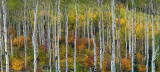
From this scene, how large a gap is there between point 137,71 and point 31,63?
1103 cm

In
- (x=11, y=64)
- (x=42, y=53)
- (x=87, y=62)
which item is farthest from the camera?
(x=42, y=53)

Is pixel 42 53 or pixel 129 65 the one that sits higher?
pixel 42 53

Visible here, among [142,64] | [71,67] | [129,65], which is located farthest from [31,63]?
[142,64]

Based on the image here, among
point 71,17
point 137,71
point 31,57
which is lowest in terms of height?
point 137,71

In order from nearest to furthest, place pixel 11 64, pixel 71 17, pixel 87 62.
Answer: pixel 11 64, pixel 87 62, pixel 71 17

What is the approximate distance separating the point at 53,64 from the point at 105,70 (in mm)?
5351

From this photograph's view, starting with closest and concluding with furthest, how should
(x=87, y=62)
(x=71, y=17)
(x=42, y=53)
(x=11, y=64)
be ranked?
(x=11, y=64) → (x=87, y=62) → (x=42, y=53) → (x=71, y=17)

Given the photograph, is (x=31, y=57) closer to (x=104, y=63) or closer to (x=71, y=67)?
(x=71, y=67)

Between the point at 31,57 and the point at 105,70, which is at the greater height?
the point at 31,57

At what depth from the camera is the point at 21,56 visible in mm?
18047

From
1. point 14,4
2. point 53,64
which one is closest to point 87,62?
point 53,64

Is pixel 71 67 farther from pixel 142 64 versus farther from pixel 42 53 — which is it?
pixel 142 64

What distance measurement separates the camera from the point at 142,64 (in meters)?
19.3

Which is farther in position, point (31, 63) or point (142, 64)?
point (142, 64)
